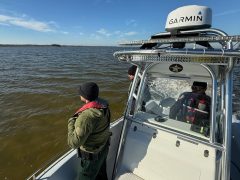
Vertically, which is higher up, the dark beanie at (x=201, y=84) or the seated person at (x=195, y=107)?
the dark beanie at (x=201, y=84)

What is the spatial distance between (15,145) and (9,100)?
4081 mm

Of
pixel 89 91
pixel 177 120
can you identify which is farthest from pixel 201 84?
pixel 89 91

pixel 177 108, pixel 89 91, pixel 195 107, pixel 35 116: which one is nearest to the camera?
pixel 89 91

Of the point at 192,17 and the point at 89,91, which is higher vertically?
the point at 192,17

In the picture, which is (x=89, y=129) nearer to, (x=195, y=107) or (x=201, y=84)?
(x=195, y=107)

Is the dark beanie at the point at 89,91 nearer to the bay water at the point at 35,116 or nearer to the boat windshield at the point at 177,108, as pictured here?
the boat windshield at the point at 177,108

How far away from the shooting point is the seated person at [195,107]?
2.71 meters

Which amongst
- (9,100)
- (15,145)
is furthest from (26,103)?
(15,145)

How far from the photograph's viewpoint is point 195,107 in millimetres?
2859

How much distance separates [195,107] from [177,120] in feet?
0.99

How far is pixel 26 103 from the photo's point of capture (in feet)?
27.8

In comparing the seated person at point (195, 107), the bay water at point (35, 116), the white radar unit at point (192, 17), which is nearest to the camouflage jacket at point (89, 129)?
the seated person at point (195, 107)

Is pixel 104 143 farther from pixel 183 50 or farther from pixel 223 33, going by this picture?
pixel 223 33

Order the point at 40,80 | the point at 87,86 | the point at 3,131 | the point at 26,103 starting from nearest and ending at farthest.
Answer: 1. the point at 87,86
2. the point at 3,131
3. the point at 26,103
4. the point at 40,80
